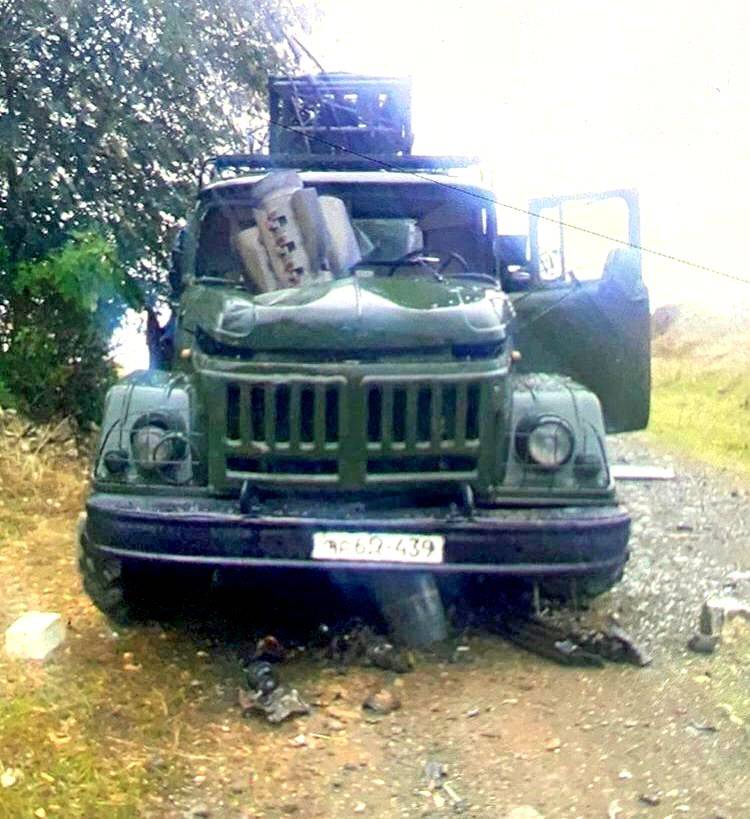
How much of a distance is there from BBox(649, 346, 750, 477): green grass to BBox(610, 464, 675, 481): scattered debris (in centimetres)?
63

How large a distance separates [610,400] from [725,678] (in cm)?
182

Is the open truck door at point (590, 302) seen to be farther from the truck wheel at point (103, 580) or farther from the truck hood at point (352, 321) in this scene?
the truck wheel at point (103, 580)

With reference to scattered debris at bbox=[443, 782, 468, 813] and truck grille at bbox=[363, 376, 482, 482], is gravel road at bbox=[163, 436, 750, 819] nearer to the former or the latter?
scattered debris at bbox=[443, 782, 468, 813]

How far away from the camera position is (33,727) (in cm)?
380

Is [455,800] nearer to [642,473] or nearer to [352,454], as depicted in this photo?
[352,454]

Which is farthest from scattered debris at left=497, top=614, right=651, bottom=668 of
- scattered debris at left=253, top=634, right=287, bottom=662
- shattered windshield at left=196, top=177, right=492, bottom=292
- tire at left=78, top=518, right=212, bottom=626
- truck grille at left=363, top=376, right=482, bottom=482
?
shattered windshield at left=196, top=177, right=492, bottom=292

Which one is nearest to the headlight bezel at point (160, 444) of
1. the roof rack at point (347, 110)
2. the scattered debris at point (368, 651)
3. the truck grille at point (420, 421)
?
the truck grille at point (420, 421)

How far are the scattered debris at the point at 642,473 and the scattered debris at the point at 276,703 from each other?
4881 millimetres

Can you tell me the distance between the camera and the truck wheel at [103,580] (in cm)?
464

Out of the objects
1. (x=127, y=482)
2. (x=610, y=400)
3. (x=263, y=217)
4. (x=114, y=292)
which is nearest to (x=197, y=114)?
(x=114, y=292)

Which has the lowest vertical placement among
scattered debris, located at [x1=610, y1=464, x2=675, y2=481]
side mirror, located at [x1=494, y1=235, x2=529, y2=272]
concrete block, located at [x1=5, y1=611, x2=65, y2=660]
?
scattered debris, located at [x1=610, y1=464, x2=675, y2=481]

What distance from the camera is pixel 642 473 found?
8.89m

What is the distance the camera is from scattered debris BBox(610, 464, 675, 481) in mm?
8734

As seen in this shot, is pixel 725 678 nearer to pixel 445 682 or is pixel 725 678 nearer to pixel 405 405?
pixel 445 682
